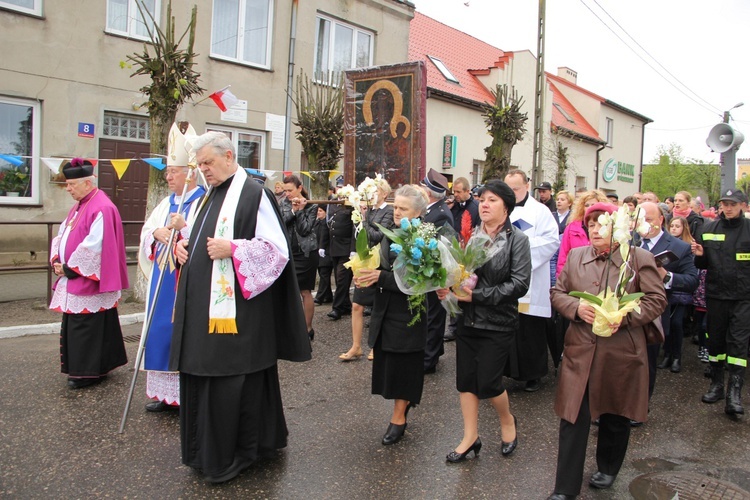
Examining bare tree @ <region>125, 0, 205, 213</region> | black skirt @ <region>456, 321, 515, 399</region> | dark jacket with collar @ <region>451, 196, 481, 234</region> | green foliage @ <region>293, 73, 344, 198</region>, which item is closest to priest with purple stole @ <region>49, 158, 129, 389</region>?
black skirt @ <region>456, 321, 515, 399</region>

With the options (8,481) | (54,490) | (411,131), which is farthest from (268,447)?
(411,131)

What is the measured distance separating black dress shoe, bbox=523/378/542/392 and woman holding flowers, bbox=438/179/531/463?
5.43 feet

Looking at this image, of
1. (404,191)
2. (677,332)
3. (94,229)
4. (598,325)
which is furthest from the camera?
(677,332)

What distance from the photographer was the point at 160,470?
3830 mm

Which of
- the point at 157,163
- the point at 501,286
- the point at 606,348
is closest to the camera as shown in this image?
Result: the point at 606,348

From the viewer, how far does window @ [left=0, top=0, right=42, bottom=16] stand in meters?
10.4

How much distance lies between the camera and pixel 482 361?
12.8 ft

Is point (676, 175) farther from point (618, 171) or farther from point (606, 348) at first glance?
point (606, 348)

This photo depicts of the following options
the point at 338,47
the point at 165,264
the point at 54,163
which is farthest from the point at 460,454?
the point at 338,47

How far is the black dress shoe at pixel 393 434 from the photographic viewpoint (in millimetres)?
4305

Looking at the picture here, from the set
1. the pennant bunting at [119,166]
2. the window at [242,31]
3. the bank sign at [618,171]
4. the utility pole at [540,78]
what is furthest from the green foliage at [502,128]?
the bank sign at [618,171]

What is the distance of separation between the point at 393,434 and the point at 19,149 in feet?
32.2

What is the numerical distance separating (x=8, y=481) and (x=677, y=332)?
647cm

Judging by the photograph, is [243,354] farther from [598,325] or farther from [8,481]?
[598,325]
